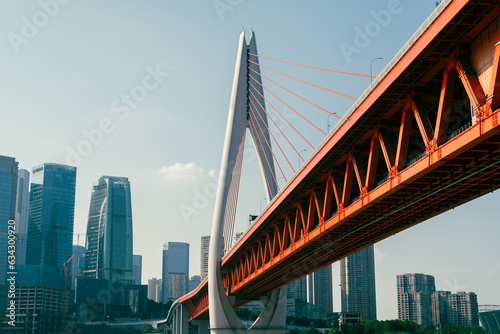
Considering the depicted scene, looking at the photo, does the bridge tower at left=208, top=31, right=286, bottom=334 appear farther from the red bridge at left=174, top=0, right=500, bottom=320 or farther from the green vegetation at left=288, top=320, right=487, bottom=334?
the green vegetation at left=288, top=320, right=487, bottom=334

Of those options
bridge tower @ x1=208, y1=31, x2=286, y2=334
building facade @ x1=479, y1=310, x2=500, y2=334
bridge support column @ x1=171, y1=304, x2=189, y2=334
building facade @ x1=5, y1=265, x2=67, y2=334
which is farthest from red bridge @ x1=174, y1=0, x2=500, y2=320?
building facade @ x1=479, y1=310, x2=500, y2=334

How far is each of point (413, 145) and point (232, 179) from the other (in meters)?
34.7

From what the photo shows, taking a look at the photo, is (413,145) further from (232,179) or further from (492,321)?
(492,321)

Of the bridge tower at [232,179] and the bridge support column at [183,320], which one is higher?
the bridge tower at [232,179]

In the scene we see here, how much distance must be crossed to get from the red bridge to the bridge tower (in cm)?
1837

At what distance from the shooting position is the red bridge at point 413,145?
20188mm

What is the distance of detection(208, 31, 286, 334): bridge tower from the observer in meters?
62.8

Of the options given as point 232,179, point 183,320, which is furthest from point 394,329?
point 232,179

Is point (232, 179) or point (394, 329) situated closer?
point (232, 179)

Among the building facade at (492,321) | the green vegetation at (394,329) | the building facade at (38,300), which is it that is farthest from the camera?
the building facade at (492,321)

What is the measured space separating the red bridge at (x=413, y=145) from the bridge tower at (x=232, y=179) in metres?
18.4

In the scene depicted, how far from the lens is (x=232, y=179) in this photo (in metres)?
63.5

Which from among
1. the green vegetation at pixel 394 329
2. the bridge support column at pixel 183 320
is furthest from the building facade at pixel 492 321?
the bridge support column at pixel 183 320

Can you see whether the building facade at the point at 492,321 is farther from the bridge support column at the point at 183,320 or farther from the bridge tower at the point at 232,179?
the bridge tower at the point at 232,179
